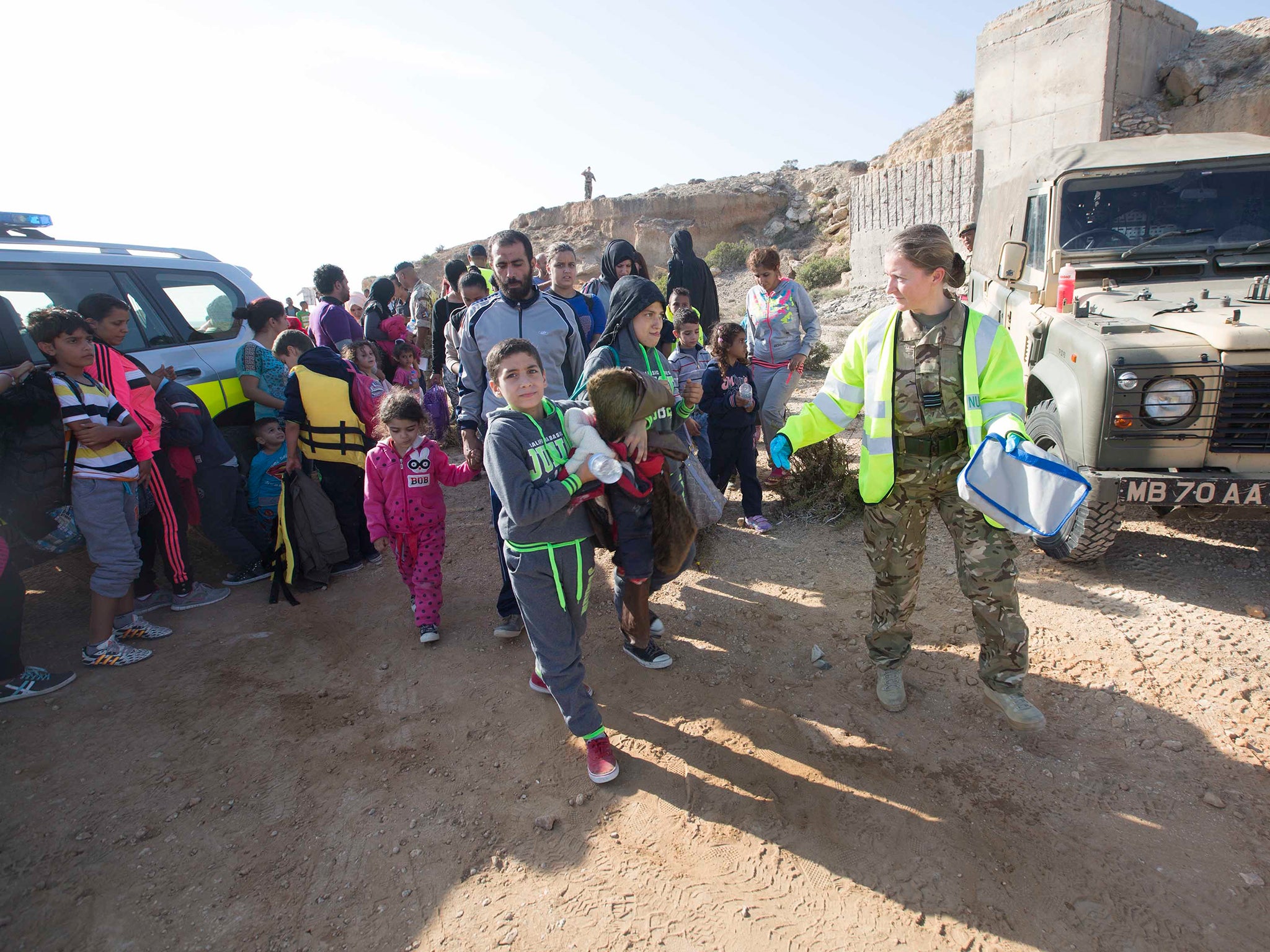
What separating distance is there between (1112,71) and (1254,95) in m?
2.22

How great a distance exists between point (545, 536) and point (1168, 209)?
4.37 metres

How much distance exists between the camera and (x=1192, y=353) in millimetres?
3002

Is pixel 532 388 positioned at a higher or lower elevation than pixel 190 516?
higher

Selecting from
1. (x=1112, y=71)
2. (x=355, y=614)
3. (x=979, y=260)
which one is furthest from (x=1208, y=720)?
(x=1112, y=71)

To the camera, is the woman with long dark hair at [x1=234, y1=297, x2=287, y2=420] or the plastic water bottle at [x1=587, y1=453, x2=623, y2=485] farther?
the woman with long dark hair at [x1=234, y1=297, x2=287, y2=420]

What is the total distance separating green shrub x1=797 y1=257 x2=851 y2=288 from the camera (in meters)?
17.7

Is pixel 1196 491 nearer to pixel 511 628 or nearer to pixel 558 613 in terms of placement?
pixel 558 613

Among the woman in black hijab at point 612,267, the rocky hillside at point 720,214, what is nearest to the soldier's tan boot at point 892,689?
the woman in black hijab at point 612,267

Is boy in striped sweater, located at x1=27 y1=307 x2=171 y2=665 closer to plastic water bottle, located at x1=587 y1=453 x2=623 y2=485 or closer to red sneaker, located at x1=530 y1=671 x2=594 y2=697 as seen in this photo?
red sneaker, located at x1=530 y1=671 x2=594 y2=697

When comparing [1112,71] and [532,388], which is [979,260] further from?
[1112,71]

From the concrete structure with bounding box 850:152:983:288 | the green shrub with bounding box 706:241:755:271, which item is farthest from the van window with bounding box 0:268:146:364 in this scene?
the green shrub with bounding box 706:241:755:271

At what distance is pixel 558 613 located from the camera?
2.52m

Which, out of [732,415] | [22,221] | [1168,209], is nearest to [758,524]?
[732,415]

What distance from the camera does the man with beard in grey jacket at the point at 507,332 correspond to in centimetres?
327
